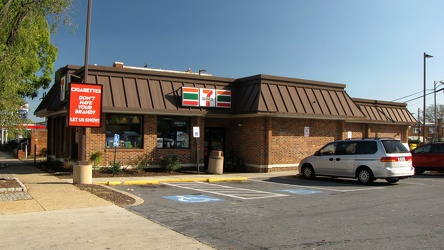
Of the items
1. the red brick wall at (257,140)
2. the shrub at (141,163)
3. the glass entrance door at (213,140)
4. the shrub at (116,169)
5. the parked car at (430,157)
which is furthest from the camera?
the glass entrance door at (213,140)

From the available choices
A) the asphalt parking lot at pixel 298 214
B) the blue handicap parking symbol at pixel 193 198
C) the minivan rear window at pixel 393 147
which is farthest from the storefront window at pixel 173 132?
the minivan rear window at pixel 393 147

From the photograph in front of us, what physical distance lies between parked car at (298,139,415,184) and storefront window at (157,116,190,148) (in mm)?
6389

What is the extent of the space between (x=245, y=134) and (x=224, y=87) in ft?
8.75

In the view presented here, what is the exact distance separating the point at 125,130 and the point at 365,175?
34.3 feet

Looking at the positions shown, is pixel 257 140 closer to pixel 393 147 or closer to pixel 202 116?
pixel 202 116

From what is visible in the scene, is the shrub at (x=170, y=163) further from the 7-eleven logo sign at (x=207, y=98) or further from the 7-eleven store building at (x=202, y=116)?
the 7-eleven logo sign at (x=207, y=98)

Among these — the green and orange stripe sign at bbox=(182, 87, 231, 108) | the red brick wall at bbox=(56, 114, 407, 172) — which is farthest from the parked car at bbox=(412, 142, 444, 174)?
the green and orange stripe sign at bbox=(182, 87, 231, 108)

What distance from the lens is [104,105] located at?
55.6 ft

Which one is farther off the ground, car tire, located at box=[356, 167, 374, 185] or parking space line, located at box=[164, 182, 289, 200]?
car tire, located at box=[356, 167, 374, 185]

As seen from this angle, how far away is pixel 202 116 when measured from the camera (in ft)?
65.1

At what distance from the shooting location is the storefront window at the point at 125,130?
58.8ft

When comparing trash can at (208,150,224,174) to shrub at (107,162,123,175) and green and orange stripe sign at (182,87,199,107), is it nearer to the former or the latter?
green and orange stripe sign at (182,87,199,107)

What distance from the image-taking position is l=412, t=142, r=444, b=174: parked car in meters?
20.8

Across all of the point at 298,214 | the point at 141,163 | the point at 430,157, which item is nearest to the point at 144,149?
the point at 141,163
